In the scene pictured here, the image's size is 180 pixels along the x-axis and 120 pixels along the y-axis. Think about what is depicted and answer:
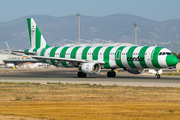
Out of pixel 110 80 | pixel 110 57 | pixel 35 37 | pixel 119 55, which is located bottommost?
pixel 110 80

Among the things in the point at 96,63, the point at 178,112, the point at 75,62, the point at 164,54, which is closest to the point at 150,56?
the point at 164,54

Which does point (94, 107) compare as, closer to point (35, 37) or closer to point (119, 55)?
point (119, 55)

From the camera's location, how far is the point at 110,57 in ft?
150

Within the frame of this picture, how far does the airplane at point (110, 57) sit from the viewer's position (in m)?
41.6

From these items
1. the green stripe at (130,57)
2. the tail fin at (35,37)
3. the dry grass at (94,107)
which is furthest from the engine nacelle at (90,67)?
the dry grass at (94,107)

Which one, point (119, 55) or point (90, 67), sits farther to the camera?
point (119, 55)

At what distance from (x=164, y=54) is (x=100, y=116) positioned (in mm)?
28550

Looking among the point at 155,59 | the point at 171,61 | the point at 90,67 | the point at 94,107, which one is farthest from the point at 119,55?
the point at 94,107

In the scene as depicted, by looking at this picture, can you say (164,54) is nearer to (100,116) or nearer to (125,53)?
(125,53)

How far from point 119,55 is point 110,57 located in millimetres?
1595

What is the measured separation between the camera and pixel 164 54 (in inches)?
1626

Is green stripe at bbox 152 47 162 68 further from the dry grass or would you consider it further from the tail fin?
the tail fin

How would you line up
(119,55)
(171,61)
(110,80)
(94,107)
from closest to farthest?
(94,107) → (110,80) → (171,61) → (119,55)

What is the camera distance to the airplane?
41631 mm
